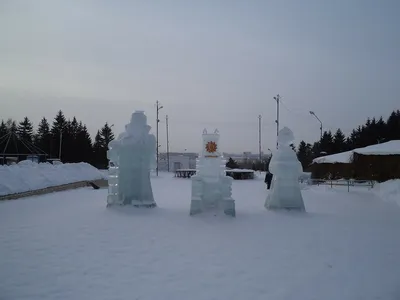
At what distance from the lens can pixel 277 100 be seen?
153 feet

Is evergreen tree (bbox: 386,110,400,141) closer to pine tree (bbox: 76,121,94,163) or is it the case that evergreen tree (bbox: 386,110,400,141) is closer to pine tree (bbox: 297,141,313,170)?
pine tree (bbox: 297,141,313,170)

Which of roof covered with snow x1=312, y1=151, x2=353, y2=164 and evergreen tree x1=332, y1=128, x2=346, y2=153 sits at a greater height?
evergreen tree x1=332, y1=128, x2=346, y2=153

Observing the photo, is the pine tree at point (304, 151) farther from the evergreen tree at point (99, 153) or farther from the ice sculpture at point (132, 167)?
the ice sculpture at point (132, 167)

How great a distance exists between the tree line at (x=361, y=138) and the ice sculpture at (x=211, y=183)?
37.5 metres

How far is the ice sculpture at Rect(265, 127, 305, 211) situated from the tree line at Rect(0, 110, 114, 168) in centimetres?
4634

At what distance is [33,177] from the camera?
63.2ft

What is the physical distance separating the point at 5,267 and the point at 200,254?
3566mm

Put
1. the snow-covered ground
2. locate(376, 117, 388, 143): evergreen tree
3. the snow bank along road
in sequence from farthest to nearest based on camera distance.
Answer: locate(376, 117, 388, 143): evergreen tree, the snow bank along road, the snow-covered ground

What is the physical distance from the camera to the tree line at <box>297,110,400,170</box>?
51.9 metres

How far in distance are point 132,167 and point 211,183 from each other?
3.20 m

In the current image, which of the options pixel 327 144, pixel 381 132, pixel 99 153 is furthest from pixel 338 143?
pixel 99 153

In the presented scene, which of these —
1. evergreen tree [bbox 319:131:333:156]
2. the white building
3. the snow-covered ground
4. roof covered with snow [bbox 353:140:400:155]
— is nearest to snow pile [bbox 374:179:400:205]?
roof covered with snow [bbox 353:140:400:155]

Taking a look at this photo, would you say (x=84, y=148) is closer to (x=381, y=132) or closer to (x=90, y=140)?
(x=90, y=140)

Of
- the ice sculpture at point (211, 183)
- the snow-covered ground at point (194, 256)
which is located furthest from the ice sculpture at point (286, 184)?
the ice sculpture at point (211, 183)
